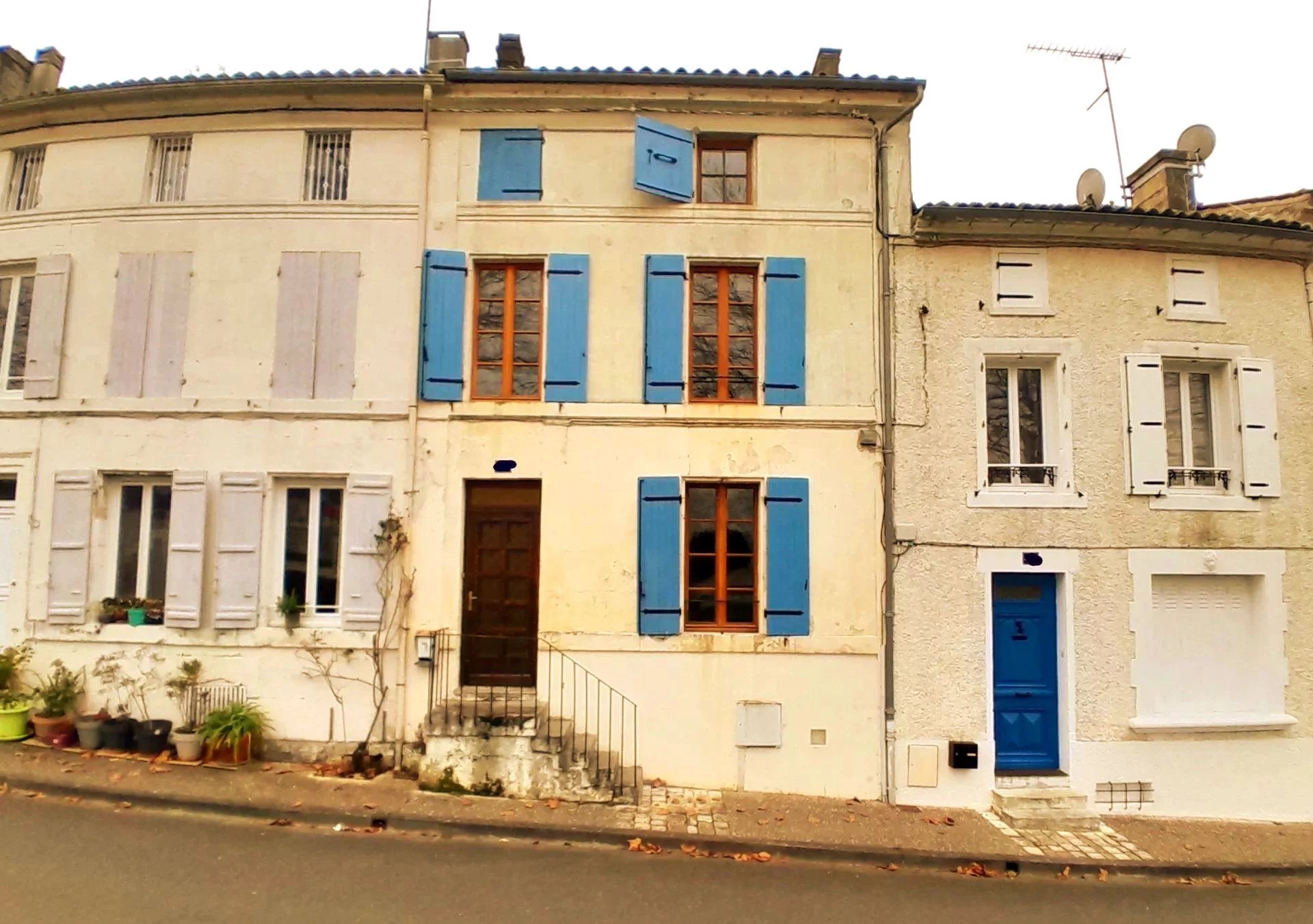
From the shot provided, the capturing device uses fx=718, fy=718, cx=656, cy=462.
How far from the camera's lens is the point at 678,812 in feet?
21.3

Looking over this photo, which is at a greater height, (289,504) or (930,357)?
(930,357)

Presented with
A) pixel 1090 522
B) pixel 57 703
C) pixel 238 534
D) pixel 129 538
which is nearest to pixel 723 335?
pixel 1090 522

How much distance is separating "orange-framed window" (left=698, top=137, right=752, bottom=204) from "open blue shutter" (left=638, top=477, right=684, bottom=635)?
3.20m

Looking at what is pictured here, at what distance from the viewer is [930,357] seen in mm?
7535

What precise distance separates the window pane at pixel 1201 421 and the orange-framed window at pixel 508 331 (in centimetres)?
712

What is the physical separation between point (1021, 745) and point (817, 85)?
23.6ft

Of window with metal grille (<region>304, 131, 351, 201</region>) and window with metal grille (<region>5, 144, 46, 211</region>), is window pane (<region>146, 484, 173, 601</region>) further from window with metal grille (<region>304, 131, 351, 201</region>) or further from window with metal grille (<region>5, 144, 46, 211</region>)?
window with metal grille (<region>5, 144, 46, 211</region>)

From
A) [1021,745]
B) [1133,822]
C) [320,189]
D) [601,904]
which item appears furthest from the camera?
[320,189]

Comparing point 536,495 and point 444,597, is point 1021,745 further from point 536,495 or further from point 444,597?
point 444,597

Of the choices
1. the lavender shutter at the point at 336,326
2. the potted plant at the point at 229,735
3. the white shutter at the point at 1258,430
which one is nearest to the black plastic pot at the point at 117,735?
the potted plant at the point at 229,735

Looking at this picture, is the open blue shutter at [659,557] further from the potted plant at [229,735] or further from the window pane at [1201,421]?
the window pane at [1201,421]

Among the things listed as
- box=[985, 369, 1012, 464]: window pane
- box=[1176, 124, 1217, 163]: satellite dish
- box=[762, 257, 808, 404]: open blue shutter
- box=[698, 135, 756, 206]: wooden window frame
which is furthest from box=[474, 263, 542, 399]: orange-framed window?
box=[1176, 124, 1217, 163]: satellite dish

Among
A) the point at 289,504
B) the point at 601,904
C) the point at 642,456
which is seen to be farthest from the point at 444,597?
the point at 601,904

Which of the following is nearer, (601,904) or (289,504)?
(601,904)
